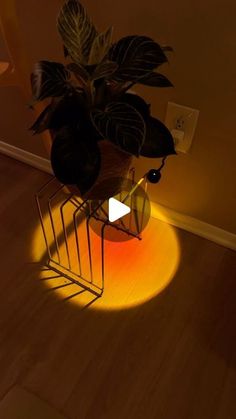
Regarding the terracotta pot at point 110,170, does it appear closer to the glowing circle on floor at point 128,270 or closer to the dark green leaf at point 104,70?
the dark green leaf at point 104,70

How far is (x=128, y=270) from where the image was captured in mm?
1077

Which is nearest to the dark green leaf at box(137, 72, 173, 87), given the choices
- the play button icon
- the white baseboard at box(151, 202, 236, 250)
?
the play button icon

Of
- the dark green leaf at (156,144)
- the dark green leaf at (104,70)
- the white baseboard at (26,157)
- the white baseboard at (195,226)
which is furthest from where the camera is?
the white baseboard at (26,157)

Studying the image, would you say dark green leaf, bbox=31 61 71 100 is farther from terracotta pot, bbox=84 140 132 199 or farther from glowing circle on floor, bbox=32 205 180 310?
glowing circle on floor, bbox=32 205 180 310

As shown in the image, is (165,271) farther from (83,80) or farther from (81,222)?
(83,80)

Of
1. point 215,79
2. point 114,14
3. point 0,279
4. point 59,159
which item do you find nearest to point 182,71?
point 215,79

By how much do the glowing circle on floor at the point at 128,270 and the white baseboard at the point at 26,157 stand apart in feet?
0.95

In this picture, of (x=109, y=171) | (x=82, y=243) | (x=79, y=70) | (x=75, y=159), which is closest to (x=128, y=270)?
(x=82, y=243)

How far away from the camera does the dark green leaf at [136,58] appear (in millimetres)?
629

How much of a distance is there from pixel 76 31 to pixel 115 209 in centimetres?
44

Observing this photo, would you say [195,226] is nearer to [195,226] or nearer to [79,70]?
[195,226]

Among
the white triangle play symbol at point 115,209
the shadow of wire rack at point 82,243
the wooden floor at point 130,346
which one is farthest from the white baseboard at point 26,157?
the white triangle play symbol at point 115,209

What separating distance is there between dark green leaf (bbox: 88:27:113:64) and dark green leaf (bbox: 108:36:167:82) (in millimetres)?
29

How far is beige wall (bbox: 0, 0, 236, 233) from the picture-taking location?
773 millimetres
